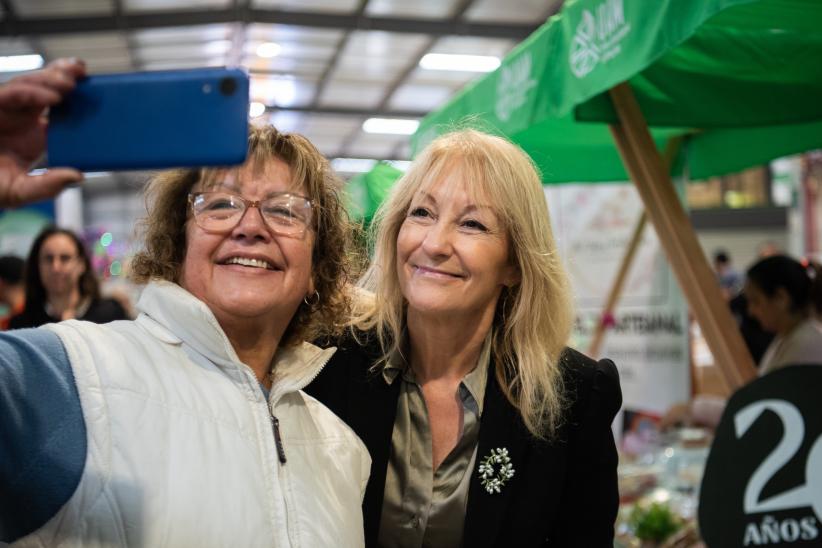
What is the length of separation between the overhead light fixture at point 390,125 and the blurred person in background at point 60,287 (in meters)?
11.2

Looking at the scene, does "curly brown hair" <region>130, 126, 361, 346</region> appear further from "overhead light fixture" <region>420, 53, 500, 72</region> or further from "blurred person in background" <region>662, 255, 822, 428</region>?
"overhead light fixture" <region>420, 53, 500, 72</region>

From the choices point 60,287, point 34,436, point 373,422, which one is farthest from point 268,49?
point 34,436

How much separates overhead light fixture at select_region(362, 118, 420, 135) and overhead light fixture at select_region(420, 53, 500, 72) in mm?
2939

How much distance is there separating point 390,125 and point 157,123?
15.0 metres

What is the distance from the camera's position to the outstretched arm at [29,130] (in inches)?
33.1

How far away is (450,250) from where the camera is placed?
2.06 metres

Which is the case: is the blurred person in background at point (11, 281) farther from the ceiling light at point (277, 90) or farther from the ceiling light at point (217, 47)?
the ceiling light at point (277, 90)

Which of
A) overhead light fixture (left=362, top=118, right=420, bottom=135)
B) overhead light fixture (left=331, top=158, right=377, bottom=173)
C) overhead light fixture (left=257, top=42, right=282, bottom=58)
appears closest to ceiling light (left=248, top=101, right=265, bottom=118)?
overhead light fixture (left=257, top=42, right=282, bottom=58)

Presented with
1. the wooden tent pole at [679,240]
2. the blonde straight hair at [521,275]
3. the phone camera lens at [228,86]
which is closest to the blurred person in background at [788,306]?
the wooden tent pole at [679,240]

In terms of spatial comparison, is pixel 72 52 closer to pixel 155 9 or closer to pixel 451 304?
pixel 155 9

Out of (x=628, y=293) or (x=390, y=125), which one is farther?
(x=390, y=125)

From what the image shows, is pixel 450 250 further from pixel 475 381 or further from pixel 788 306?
pixel 788 306

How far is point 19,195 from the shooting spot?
0.85m

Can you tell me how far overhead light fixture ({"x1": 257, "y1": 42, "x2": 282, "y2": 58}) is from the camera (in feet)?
36.5
